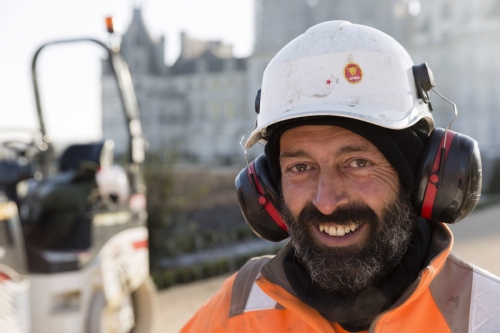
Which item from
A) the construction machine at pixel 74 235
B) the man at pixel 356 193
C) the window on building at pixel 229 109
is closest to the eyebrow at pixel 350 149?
the man at pixel 356 193

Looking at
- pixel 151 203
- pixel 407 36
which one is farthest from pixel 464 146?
pixel 407 36

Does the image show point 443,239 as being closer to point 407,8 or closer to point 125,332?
point 125,332

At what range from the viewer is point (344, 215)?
161cm

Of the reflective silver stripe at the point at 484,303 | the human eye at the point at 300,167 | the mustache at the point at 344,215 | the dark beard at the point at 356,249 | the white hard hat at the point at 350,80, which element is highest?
the white hard hat at the point at 350,80

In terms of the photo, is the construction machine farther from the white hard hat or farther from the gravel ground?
the white hard hat

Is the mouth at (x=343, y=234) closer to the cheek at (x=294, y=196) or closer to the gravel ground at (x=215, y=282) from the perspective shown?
the cheek at (x=294, y=196)

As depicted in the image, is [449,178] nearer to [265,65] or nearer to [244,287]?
[244,287]

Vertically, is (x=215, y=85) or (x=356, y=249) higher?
(x=356, y=249)

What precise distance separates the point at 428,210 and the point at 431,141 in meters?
0.22

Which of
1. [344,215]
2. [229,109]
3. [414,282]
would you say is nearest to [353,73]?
[344,215]

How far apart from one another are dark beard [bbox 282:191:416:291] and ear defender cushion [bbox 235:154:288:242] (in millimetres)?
250

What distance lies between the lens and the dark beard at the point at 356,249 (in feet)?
5.30

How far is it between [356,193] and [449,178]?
287 millimetres

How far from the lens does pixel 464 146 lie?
1679 millimetres
